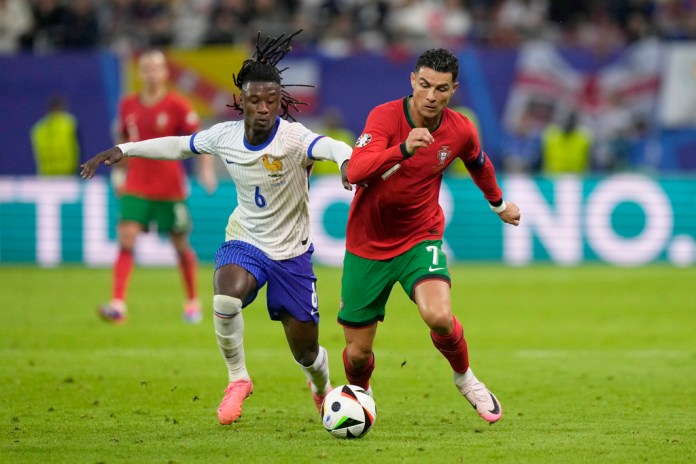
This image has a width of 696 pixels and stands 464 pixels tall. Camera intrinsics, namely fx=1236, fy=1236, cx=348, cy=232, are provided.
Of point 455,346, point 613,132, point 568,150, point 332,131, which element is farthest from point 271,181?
point 613,132

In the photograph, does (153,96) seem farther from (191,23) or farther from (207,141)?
(191,23)

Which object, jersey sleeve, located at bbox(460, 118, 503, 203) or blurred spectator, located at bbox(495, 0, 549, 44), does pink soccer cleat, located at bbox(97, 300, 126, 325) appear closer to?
jersey sleeve, located at bbox(460, 118, 503, 203)

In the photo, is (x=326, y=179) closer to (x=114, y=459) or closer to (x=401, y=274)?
(x=401, y=274)

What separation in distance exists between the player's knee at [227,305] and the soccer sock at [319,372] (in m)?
0.67

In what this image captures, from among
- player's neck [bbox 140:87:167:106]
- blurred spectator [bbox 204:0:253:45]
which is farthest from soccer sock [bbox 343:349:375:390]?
blurred spectator [bbox 204:0:253:45]

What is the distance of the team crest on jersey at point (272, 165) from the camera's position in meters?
7.50

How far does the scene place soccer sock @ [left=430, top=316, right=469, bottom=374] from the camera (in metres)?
7.46

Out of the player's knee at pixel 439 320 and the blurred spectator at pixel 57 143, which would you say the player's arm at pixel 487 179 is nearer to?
the player's knee at pixel 439 320

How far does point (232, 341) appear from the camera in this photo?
7602mm

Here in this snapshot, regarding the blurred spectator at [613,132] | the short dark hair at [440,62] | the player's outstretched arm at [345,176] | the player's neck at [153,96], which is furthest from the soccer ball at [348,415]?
the blurred spectator at [613,132]

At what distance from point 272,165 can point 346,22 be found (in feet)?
51.6

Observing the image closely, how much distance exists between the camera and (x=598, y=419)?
7828 millimetres

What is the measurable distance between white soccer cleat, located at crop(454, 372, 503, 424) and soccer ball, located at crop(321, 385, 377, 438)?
0.74 m

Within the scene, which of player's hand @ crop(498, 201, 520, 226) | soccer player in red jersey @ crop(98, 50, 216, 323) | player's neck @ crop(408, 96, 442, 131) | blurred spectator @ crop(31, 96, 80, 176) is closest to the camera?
player's neck @ crop(408, 96, 442, 131)
